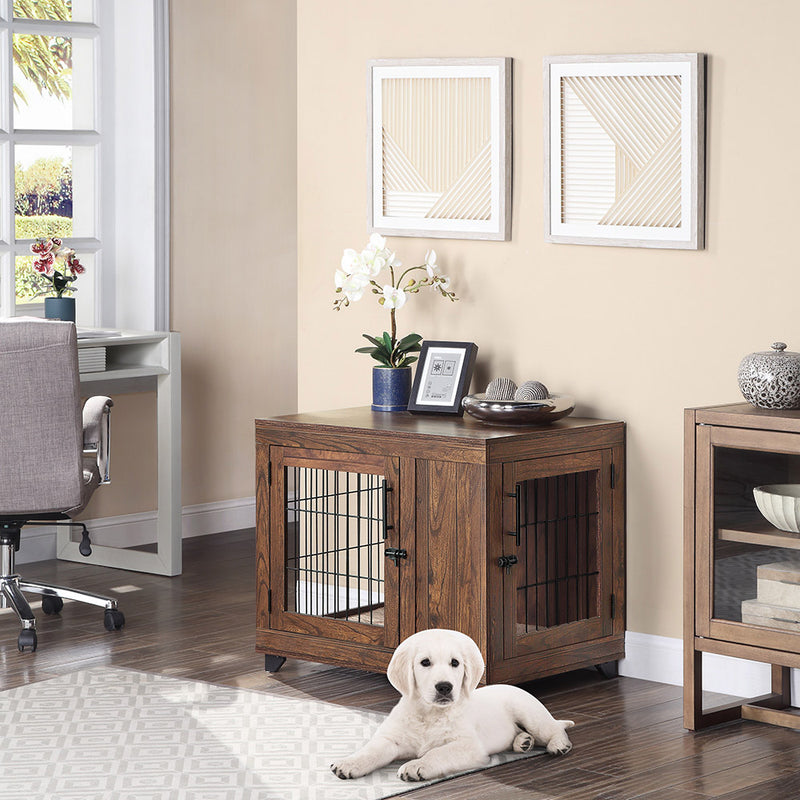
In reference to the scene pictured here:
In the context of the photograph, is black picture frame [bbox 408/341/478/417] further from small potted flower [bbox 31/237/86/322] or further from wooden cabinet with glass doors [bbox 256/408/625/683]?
small potted flower [bbox 31/237/86/322]

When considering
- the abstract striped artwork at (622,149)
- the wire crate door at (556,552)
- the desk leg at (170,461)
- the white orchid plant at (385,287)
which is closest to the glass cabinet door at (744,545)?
the wire crate door at (556,552)

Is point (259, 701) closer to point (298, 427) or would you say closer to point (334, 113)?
point (298, 427)

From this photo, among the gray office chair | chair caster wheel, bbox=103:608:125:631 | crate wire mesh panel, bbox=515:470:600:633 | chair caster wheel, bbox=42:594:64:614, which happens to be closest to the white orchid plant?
crate wire mesh panel, bbox=515:470:600:633

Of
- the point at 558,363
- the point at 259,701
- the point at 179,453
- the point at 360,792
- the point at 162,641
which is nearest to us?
the point at 360,792

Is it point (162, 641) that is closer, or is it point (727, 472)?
point (727, 472)

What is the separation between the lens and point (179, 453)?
17.4 feet

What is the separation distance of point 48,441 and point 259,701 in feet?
3.51

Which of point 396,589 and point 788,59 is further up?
point 788,59

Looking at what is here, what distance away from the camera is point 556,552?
389cm

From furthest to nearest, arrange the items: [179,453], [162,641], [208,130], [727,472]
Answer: [208,130], [179,453], [162,641], [727,472]

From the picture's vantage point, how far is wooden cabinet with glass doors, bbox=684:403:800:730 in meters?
3.38

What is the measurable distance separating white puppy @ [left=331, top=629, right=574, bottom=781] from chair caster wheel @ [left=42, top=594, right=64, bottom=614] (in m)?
1.73

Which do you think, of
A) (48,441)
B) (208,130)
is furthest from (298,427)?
(208,130)

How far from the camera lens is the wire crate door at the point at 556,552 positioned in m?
3.71
